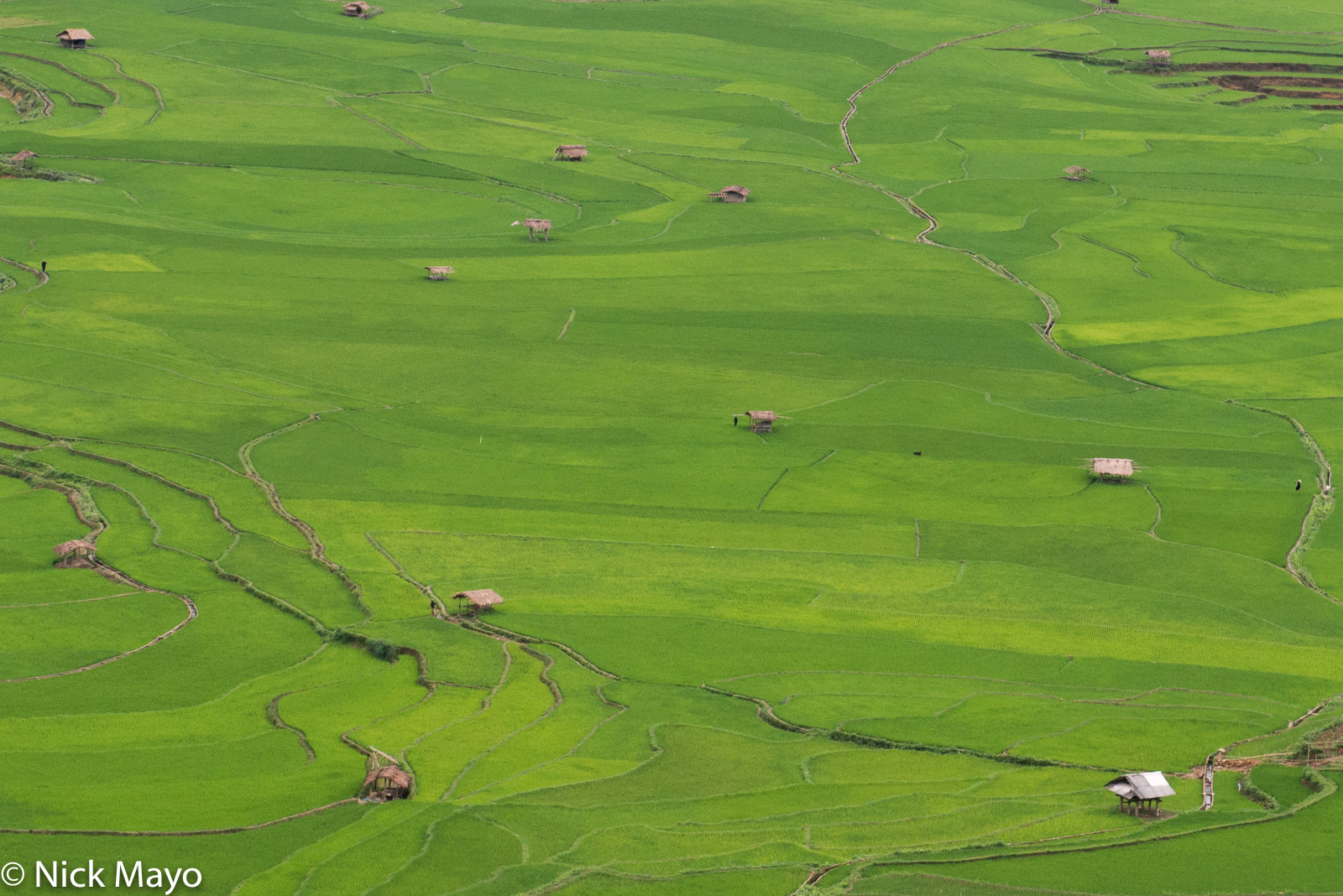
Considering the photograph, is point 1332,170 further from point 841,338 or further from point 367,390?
point 367,390

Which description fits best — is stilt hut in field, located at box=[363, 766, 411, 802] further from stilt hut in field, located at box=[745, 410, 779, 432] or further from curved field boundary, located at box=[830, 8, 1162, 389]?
curved field boundary, located at box=[830, 8, 1162, 389]

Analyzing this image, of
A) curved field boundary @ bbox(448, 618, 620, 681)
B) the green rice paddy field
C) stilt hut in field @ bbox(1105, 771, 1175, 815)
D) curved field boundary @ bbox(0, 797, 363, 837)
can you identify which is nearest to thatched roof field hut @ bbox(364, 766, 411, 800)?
the green rice paddy field

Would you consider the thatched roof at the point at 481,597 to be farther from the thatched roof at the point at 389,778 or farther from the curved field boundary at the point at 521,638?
the thatched roof at the point at 389,778

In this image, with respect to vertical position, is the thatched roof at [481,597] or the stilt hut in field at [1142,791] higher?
the stilt hut in field at [1142,791]

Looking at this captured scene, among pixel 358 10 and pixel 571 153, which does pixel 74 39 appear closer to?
pixel 358 10

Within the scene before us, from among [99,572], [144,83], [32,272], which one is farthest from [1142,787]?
[144,83]

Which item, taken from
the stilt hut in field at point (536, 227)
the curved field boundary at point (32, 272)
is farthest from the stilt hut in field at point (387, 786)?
the stilt hut in field at point (536, 227)

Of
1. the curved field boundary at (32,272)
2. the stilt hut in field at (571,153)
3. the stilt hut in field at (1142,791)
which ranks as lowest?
the curved field boundary at (32,272)
